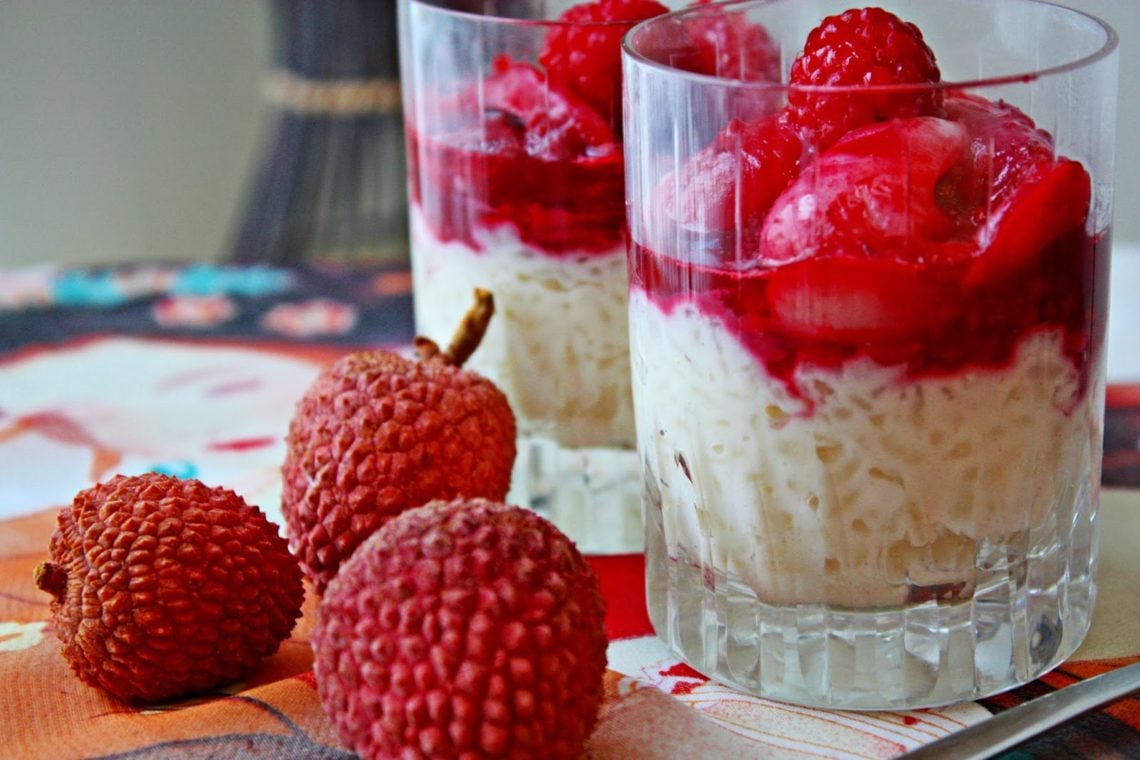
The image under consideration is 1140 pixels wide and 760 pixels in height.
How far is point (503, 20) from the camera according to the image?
2.63 ft

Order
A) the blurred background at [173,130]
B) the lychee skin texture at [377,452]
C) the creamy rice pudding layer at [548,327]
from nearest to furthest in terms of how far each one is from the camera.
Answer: the lychee skin texture at [377,452] → the creamy rice pudding layer at [548,327] → the blurred background at [173,130]

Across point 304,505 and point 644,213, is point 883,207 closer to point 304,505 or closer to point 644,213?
point 644,213

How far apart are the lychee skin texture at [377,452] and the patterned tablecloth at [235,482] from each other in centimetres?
7

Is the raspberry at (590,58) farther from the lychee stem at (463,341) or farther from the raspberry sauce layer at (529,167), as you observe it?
the lychee stem at (463,341)

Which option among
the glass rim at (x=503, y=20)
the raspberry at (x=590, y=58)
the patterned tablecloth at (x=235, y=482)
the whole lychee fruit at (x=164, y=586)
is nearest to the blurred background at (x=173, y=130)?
A: the patterned tablecloth at (x=235, y=482)

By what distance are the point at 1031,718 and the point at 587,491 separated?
0.31 meters

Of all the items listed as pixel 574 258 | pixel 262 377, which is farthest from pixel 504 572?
pixel 262 377

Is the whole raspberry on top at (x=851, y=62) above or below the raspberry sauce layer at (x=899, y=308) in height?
above

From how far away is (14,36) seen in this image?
7.36 feet

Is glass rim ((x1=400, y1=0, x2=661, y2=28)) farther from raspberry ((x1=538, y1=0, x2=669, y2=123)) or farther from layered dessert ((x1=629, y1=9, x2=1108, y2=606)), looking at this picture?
layered dessert ((x1=629, y1=9, x2=1108, y2=606))

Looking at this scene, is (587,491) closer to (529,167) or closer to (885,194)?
(529,167)

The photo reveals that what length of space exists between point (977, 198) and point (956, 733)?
0.21 meters

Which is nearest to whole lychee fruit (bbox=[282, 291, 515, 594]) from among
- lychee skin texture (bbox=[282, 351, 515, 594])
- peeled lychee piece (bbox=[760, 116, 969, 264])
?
lychee skin texture (bbox=[282, 351, 515, 594])

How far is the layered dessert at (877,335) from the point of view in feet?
1.91
